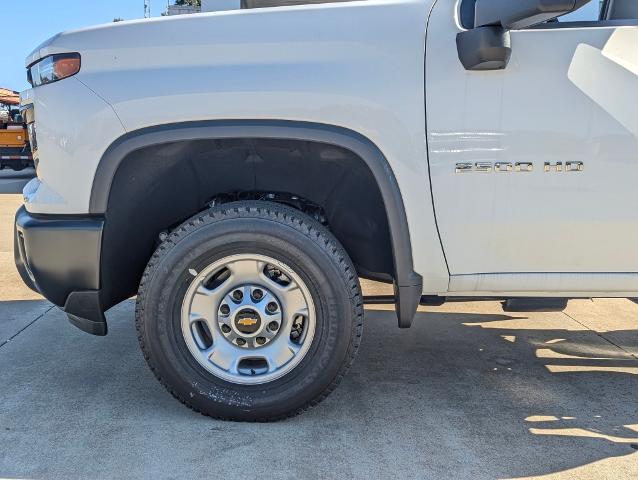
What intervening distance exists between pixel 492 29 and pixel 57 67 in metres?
1.84

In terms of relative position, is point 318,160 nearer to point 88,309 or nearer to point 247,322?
point 247,322

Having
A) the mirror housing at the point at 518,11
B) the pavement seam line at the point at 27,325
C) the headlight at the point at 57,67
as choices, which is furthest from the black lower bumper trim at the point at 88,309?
the mirror housing at the point at 518,11

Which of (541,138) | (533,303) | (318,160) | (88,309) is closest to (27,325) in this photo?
(88,309)

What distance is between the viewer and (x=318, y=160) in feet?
8.97

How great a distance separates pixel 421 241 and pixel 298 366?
778 mm

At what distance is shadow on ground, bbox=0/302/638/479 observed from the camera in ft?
7.65

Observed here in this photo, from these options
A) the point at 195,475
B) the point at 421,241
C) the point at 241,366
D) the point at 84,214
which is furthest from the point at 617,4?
the point at 195,475

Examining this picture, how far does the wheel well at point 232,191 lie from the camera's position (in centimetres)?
263

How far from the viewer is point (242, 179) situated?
283 centimetres

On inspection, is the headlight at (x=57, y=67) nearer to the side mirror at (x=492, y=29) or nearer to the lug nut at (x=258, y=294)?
the lug nut at (x=258, y=294)

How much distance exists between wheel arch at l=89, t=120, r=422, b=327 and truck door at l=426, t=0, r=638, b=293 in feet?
0.62

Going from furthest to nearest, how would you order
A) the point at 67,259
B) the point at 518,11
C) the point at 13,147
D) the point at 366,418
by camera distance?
the point at 13,147 < the point at 366,418 < the point at 67,259 < the point at 518,11

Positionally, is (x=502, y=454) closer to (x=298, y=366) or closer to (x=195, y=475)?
(x=298, y=366)

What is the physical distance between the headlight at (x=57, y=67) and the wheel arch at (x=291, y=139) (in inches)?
14.9
